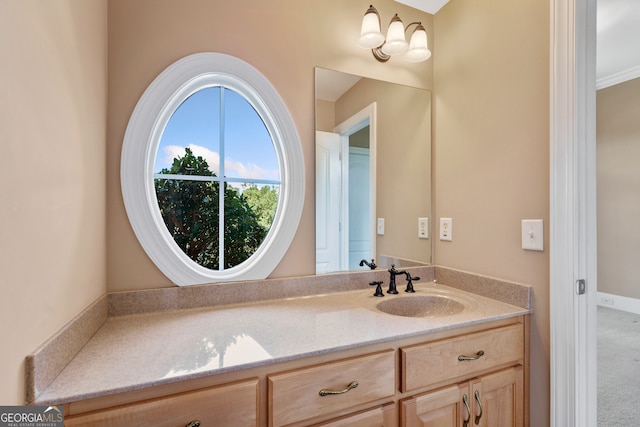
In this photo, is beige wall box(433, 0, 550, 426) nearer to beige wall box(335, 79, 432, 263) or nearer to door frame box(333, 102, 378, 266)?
beige wall box(335, 79, 432, 263)

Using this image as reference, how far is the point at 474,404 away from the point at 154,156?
5.22 feet

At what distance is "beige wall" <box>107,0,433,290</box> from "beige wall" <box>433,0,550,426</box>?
28cm

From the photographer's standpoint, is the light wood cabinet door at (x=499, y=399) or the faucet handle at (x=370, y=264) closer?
the light wood cabinet door at (x=499, y=399)

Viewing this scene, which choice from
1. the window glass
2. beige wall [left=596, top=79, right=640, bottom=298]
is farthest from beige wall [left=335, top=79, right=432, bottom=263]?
beige wall [left=596, top=79, right=640, bottom=298]

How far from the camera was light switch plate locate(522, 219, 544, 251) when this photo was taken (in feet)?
4.05

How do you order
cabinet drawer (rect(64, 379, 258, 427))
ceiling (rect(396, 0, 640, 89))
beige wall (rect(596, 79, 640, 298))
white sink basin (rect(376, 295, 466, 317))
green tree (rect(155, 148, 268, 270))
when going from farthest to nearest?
beige wall (rect(596, 79, 640, 298)) → ceiling (rect(396, 0, 640, 89)) → white sink basin (rect(376, 295, 466, 317)) → green tree (rect(155, 148, 268, 270)) → cabinet drawer (rect(64, 379, 258, 427))

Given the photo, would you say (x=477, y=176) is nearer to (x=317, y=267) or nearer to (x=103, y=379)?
(x=317, y=267)

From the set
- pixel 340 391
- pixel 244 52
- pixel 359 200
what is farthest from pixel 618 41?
pixel 340 391

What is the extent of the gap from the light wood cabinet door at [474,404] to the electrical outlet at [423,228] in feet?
Answer: 2.54

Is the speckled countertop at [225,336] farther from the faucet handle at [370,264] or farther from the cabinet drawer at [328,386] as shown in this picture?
the faucet handle at [370,264]

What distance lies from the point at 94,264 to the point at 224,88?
35.2 inches

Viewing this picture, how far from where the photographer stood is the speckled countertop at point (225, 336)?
2.48 ft

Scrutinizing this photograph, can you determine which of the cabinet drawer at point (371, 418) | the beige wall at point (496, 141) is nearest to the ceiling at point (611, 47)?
the beige wall at point (496, 141)

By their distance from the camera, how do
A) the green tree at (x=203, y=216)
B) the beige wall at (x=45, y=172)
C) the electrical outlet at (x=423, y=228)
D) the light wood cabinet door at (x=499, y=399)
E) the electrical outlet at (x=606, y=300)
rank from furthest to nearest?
the electrical outlet at (x=606, y=300)
the electrical outlet at (x=423, y=228)
the green tree at (x=203, y=216)
the light wood cabinet door at (x=499, y=399)
the beige wall at (x=45, y=172)
